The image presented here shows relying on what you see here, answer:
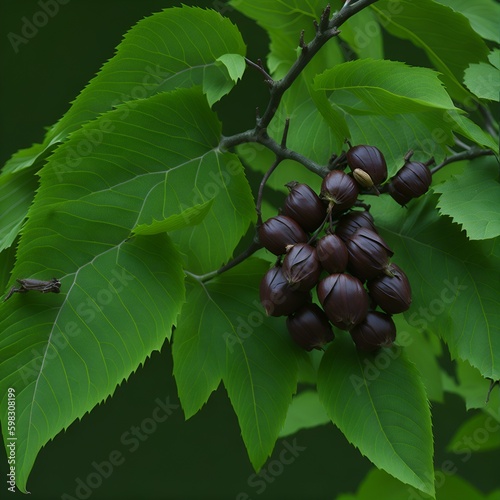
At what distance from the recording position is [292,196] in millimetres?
349

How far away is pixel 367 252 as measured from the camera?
33cm

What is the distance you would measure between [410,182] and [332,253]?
60 millimetres

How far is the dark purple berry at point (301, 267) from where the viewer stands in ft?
1.08

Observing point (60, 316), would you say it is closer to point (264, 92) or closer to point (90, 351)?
point (90, 351)

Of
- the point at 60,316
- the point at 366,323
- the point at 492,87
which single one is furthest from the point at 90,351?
the point at 492,87

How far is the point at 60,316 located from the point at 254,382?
0.10 meters

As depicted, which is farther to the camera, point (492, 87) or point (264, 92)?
point (264, 92)

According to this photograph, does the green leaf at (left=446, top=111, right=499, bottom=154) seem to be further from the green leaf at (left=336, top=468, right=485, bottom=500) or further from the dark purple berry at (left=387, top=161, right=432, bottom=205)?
the green leaf at (left=336, top=468, right=485, bottom=500)

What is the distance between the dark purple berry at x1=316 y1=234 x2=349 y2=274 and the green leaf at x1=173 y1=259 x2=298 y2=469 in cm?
6

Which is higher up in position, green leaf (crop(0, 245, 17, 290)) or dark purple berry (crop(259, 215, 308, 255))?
dark purple berry (crop(259, 215, 308, 255))

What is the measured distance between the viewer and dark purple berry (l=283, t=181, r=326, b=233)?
1.13 feet

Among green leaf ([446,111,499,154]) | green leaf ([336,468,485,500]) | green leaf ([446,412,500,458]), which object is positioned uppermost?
green leaf ([446,111,499,154])

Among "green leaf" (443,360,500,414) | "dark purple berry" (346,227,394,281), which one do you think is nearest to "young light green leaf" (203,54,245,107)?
"dark purple berry" (346,227,394,281)

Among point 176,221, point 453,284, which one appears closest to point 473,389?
point 453,284
